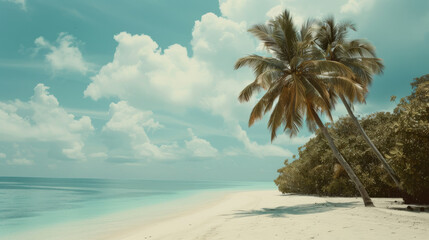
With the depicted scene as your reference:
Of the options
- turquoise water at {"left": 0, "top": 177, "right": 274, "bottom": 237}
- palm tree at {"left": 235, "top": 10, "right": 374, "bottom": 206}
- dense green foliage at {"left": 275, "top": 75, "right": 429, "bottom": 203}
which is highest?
palm tree at {"left": 235, "top": 10, "right": 374, "bottom": 206}

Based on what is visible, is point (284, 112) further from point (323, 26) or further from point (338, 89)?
point (323, 26)

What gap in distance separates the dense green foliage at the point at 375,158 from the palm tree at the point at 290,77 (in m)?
1.98

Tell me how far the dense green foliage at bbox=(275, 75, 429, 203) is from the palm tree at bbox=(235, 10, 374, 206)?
198 centimetres

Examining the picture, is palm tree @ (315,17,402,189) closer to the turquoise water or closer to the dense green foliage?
the dense green foliage

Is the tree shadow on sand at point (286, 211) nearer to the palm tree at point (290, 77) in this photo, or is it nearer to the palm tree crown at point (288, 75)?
the palm tree at point (290, 77)

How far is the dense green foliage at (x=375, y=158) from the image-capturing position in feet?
34.0

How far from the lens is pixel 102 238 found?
9977 millimetres

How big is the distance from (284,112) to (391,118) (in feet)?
31.9

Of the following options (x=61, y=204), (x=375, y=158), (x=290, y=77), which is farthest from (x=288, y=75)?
(x=61, y=204)

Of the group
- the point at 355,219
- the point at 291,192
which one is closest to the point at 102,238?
the point at 355,219

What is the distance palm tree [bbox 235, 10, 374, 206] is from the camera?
12.0m

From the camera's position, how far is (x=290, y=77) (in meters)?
12.8

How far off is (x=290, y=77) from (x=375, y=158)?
874 cm

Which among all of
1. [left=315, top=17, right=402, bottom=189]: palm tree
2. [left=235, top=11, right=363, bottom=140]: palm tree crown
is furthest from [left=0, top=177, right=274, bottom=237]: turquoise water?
[left=315, top=17, right=402, bottom=189]: palm tree
